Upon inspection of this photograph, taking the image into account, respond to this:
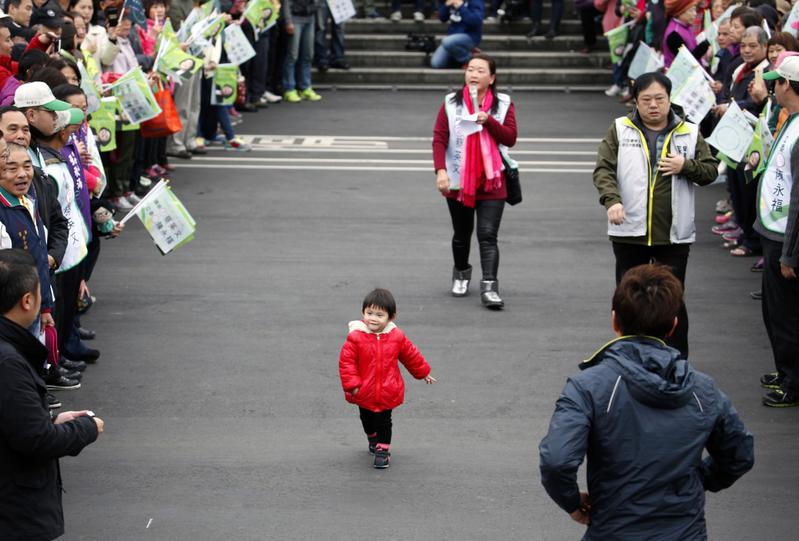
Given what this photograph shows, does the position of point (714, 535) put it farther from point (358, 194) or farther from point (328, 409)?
point (358, 194)

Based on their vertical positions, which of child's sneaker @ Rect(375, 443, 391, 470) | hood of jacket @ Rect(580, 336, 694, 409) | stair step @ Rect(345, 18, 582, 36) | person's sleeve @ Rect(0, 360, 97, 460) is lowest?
stair step @ Rect(345, 18, 582, 36)

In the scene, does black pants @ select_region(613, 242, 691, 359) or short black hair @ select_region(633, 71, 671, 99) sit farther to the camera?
black pants @ select_region(613, 242, 691, 359)

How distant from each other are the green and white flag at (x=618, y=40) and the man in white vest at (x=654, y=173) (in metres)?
11.9

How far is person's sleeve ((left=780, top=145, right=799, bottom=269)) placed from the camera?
26.8 feet

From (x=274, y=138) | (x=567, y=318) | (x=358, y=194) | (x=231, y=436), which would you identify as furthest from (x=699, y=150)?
(x=274, y=138)

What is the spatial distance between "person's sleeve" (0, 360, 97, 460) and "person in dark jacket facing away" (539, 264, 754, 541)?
6.08 feet

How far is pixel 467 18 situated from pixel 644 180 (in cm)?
1385

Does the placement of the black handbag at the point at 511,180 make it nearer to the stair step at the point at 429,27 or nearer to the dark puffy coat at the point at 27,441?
the dark puffy coat at the point at 27,441

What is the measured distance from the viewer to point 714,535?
6.73m

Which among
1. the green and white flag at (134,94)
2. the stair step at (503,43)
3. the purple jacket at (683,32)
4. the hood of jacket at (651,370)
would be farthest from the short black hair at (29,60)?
the stair step at (503,43)

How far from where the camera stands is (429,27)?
81.8ft

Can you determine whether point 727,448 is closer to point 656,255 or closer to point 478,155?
point 656,255

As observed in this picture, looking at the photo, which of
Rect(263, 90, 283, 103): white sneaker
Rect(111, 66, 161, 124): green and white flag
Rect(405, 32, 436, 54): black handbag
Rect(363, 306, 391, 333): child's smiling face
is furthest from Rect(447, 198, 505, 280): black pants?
Rect(405, 32, 436, 54): black handbag

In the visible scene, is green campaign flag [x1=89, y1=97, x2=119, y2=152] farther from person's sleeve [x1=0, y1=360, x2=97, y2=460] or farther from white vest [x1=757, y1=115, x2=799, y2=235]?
person's sleeve [x1=0, y1=360, x2=97, y2=460]
